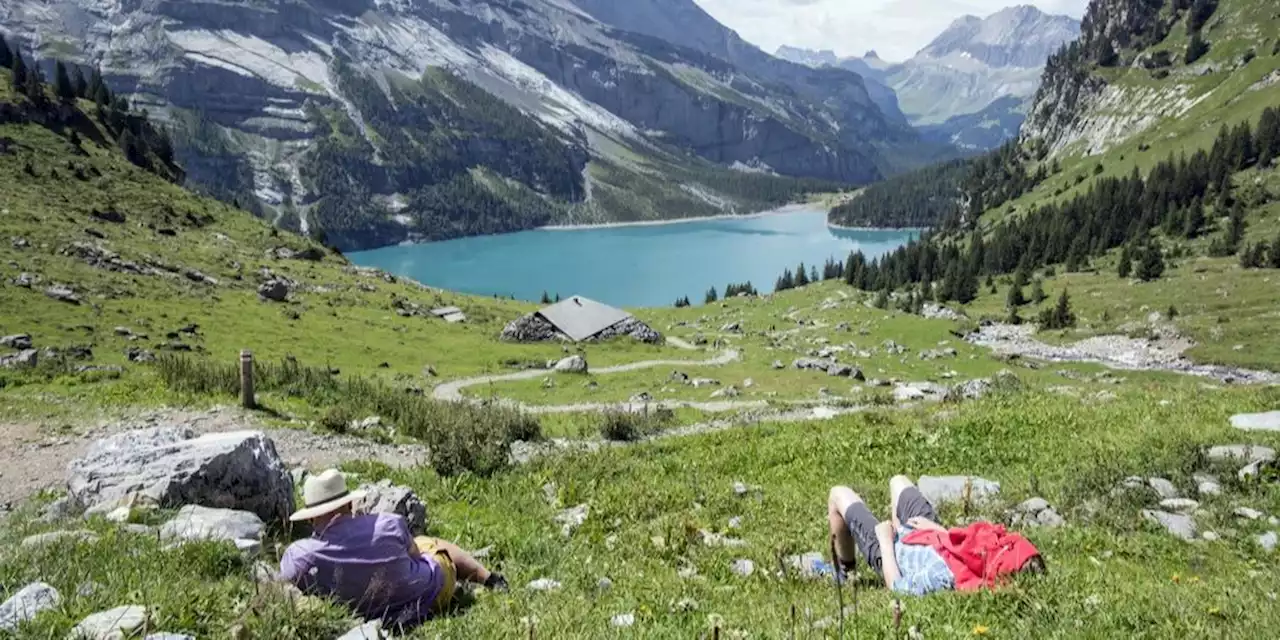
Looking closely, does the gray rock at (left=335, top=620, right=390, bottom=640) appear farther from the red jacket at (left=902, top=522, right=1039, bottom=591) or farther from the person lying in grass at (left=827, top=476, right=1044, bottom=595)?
the red jacket at (left=902, top=522, right=1039, bottom=591)

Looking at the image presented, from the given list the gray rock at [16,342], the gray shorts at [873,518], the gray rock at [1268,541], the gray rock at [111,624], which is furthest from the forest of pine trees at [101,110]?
the gray rock at [1268,541]

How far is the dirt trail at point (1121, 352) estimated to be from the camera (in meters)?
50.4

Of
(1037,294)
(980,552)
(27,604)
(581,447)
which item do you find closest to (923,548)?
(980,552)

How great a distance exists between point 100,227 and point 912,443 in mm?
65833

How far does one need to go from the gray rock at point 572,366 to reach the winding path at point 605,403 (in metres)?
0.78

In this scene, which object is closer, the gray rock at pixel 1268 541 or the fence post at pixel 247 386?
the gray rock at pixel 1268 541

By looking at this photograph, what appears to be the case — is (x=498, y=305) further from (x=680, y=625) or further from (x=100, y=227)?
(x=680, y=625)

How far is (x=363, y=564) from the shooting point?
6.29m

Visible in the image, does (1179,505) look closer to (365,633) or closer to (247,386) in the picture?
(365,633)

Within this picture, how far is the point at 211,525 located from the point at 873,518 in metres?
7.00

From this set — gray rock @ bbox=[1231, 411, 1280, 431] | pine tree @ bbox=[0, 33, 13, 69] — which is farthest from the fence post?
pine tree @ bbox=[0, 33, 13, 69]

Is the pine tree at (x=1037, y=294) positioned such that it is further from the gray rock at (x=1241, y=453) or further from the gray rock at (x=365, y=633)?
the gray rock at (x=365, y=633)

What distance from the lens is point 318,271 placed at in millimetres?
70062

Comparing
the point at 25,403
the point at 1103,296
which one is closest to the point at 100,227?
the point at 25,403
